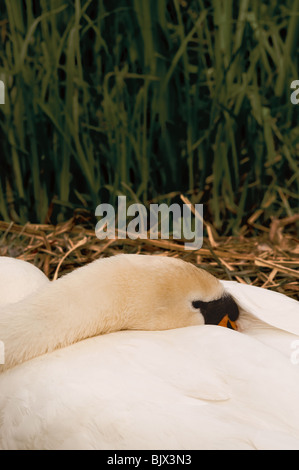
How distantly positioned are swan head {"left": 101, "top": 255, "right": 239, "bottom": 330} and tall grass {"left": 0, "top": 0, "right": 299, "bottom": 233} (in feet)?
2.78

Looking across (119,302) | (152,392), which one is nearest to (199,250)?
(119,302)

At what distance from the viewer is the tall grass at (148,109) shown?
205 centimetres

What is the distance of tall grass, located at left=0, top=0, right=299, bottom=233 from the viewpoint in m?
2.05

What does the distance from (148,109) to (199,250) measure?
59 cm

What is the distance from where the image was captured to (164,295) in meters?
1.22

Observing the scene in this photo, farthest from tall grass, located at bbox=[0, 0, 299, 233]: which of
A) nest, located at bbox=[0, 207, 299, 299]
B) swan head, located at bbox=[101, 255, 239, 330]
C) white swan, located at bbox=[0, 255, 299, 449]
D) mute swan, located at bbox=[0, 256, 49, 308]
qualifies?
white swan, located at bbox=[0, 255, 299, 449]

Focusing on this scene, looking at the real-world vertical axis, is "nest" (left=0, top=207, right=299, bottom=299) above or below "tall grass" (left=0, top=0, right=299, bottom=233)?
below

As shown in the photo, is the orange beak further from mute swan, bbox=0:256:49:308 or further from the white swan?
mute swan, bbox=0:256:49:308

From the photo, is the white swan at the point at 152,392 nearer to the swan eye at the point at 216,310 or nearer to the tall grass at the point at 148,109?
the swan eye at the point at 216,310

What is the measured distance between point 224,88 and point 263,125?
172mm

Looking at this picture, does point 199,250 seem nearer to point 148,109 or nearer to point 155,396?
point 148,109

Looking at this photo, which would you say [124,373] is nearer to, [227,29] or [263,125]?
[263,125]
